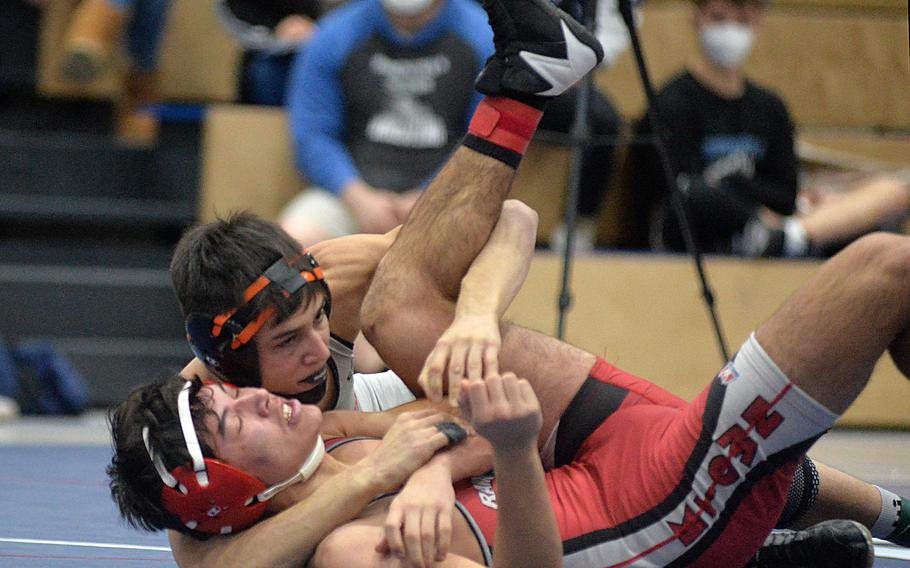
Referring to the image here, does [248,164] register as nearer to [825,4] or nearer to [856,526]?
[825,4]

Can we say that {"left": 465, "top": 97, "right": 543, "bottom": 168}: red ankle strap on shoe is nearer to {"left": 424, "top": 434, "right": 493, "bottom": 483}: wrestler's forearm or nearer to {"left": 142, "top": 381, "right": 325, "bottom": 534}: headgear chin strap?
{"left": 424, "top": 434, "right": 493, "bottom": 483}: wrestler's forearm

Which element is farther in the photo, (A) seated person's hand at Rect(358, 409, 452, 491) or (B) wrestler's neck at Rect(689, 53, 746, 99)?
(B) wrestler's neck at Rect(689, 53, 746, 99)

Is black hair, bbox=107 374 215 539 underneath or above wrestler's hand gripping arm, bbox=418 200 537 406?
underneath

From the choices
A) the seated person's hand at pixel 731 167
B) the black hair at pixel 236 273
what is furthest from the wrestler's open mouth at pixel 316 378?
the seated person's hand at pixel 731 167

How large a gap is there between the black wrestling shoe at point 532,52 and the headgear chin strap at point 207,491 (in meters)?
0.78

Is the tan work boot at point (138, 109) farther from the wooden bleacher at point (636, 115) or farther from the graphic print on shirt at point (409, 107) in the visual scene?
the graphic print on shirt at point (409, 107)

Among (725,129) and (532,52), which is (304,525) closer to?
(532,52)

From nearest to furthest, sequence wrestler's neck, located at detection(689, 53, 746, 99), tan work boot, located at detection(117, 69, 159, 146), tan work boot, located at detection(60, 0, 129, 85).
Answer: wrestler's neck, located at detection(689, 53, 746, 99) < tan work boot, located at detection(60, 0, 129, 85) < tan work boot, located at detection(117, 69, 159, 146)


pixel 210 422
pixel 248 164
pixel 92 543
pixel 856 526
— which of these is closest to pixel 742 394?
pixel 856 526

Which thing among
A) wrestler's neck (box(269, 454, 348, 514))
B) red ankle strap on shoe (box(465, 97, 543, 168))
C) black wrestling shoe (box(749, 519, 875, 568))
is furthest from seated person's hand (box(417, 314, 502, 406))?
black wrestling shoe (box(749, 519, 875, 568))

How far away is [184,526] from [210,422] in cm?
17

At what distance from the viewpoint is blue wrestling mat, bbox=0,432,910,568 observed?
8.55 ft

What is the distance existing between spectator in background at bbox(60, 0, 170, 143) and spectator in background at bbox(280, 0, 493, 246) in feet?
3.28

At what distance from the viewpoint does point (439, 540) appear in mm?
1966
